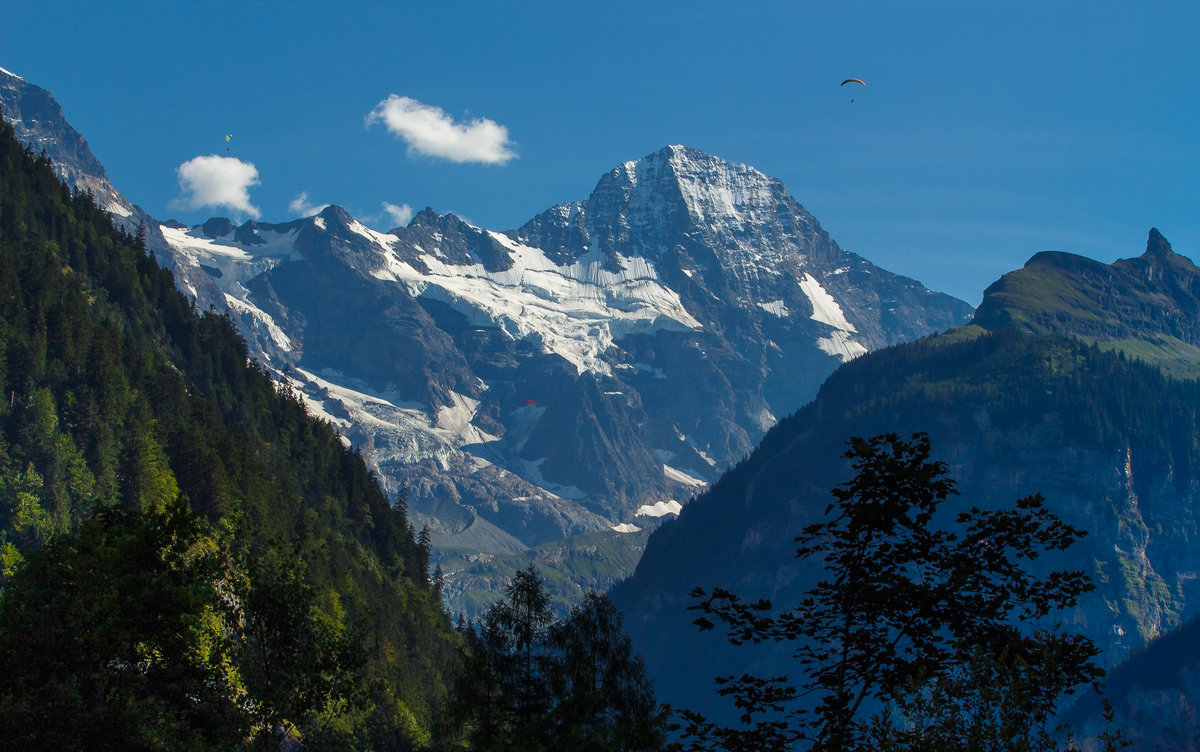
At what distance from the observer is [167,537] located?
40.5 m

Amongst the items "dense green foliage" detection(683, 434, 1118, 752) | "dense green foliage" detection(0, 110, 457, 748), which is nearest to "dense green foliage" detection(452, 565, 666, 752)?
"dense green foliage" detection(0, 110, 457, 748)

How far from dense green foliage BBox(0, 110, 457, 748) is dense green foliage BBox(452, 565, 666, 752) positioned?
523cm

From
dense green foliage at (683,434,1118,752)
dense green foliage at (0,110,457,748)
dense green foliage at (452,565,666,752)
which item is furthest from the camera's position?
dense green foliage at (452,565,666,752)

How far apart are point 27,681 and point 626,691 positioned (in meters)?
24.6

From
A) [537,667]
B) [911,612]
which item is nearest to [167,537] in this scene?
[537,667]

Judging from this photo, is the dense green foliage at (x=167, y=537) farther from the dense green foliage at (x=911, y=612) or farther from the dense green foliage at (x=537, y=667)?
the dense green foliage at (x=911, y=612)

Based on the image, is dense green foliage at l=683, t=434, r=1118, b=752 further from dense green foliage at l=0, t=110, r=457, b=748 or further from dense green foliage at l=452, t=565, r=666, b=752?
dense green foliage at l=0, t=110, r=457, b=748

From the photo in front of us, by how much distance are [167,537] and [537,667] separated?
17.3 m

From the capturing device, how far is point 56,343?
11712cm

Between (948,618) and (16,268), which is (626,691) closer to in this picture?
(948,618)

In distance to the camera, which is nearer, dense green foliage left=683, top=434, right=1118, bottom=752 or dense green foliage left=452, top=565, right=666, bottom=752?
dense green foliage left=683, top=434, right=1118, bottom=752

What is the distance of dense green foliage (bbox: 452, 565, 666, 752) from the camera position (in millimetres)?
45344

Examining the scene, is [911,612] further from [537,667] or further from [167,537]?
[167,537]

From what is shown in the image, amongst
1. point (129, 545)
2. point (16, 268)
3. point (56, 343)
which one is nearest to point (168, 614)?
point (129, 545)
